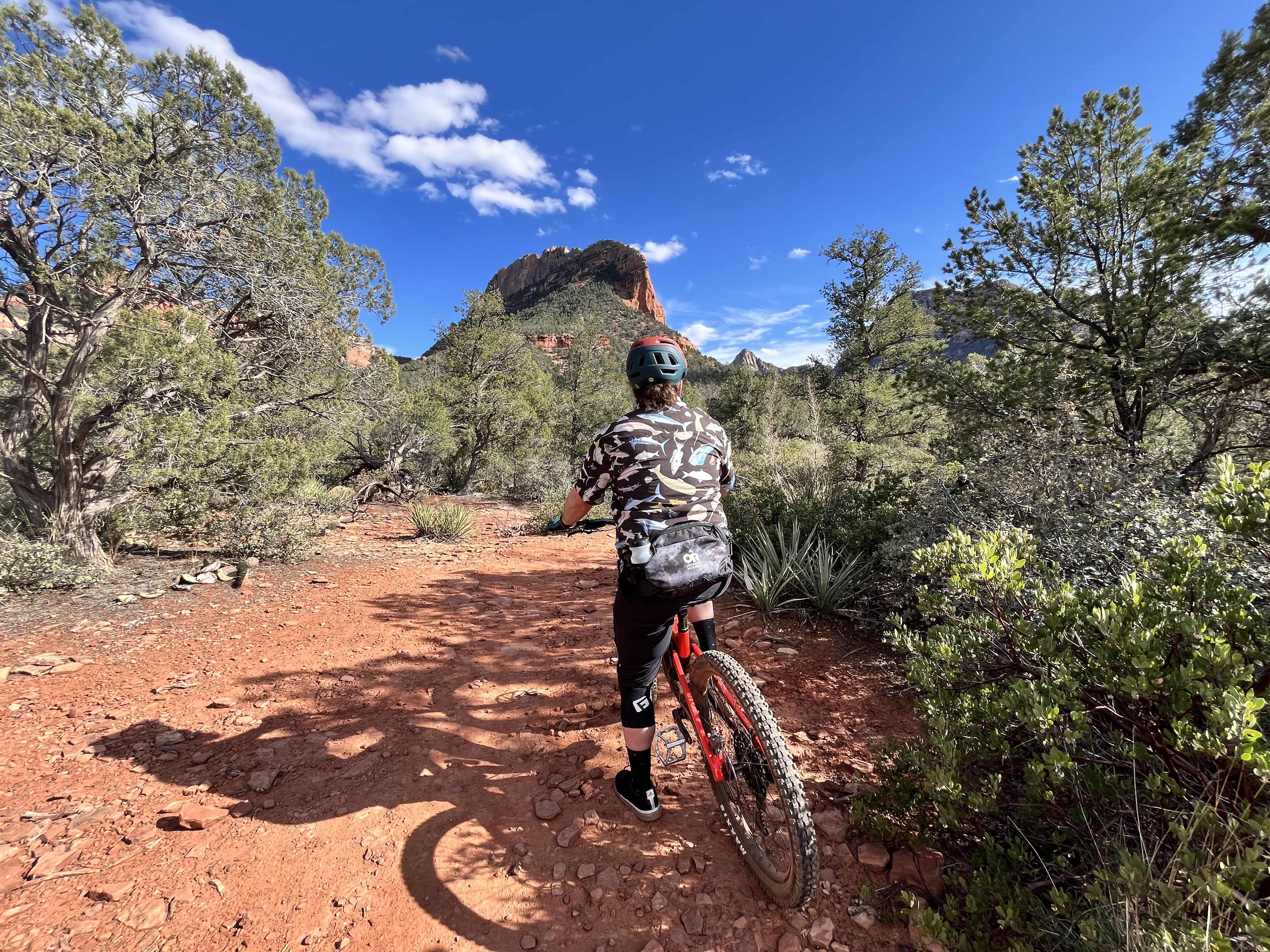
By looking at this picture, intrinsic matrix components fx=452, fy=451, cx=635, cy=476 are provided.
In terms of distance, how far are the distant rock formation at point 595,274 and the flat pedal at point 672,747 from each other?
89.7 metres

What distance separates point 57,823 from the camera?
7.16 ft

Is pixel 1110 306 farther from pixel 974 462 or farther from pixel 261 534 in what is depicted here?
pixel 261 534

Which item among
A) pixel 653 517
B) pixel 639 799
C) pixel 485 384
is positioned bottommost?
pixel 639 799

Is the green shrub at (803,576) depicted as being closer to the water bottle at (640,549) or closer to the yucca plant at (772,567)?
the yucca plant at (772,567)

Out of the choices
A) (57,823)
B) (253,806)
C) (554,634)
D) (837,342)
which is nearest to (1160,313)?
(554,634)

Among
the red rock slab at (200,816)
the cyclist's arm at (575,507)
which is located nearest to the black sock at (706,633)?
the cyclist's arm at (575,507)

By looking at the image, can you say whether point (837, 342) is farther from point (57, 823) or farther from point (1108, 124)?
point (57, 823)

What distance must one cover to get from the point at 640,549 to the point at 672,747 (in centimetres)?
112

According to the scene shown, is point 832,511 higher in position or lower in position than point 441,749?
higher

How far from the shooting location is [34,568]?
473 centimetres

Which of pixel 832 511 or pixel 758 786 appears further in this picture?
pixel 832 511

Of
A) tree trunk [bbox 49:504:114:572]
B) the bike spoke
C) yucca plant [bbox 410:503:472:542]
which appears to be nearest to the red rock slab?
the bike spoke

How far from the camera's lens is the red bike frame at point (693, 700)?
1859 mm

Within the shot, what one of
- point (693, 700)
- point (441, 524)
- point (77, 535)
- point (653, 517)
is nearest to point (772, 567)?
point (693, 700)
